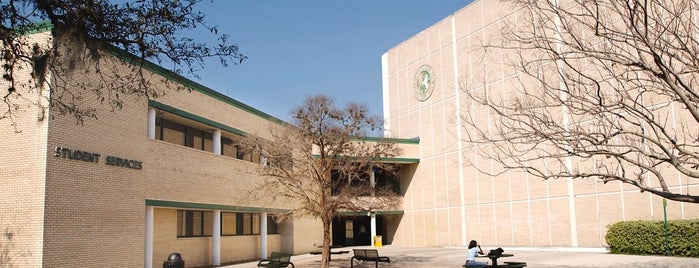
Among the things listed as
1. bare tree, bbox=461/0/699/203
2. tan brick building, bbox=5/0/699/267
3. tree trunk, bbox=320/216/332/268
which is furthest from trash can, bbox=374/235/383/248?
bare tree, bbox=461/0/699/203

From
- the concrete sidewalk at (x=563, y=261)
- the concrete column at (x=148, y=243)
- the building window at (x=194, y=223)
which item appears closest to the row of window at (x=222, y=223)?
the building window at (x=194, y=223)

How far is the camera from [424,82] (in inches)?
1772

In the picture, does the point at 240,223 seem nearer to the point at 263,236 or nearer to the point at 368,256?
the point at 263,236

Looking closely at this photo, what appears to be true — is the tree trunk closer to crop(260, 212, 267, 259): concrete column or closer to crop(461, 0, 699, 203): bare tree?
crop(260, 212, 267, 259): concrete column

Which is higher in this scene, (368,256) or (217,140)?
(217,140)

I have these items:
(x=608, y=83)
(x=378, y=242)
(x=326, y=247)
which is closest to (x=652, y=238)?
(x=326, y=247)

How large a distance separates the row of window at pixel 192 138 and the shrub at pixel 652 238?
17164 millimetres

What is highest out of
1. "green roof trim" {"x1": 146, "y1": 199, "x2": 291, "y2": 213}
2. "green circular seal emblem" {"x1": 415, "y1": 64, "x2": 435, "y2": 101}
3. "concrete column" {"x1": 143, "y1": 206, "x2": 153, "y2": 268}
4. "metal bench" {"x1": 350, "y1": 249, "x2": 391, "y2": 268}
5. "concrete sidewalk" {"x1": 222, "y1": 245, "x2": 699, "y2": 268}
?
"green circular seal emblem" {"x1": 415, "y1": 64, "x2": 435, "y2": 101}

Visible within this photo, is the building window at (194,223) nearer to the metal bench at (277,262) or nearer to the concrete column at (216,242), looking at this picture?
the concrete column at (216,242)

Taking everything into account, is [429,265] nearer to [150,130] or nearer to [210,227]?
[210,227]

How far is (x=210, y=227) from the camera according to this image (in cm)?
2855

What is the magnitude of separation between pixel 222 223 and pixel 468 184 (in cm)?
1709

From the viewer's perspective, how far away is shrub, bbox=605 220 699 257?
27156mm

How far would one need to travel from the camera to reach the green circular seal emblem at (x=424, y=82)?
44.2 meters
